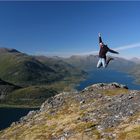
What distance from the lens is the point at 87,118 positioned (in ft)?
220

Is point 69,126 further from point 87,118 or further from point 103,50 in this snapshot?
point 103,50

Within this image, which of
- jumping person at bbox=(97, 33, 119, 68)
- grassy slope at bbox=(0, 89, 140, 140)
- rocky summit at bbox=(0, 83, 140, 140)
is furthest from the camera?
rocky summit at bbox=(0, 83, 140, 140)

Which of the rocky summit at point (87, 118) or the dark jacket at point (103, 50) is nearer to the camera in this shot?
the dark jacket at point (103, 50)

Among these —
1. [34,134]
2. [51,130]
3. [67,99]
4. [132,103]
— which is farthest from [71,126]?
[67,99]

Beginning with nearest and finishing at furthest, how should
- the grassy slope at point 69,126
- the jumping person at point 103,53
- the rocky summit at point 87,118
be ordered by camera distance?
the jumping person at point 103,53, the grassy slope at point 69,126, the rocky summit at point 87,118

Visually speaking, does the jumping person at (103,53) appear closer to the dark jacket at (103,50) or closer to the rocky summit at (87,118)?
the dark jacket at (103,50)

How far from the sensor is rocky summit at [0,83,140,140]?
54578mm

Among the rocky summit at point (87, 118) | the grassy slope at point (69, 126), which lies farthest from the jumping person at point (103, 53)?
the rocky summit at point (87, 118)

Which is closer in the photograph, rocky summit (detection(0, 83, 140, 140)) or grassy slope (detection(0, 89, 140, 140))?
grassy slope (detection(0, 89, 140, 140))

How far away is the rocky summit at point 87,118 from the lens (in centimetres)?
5458

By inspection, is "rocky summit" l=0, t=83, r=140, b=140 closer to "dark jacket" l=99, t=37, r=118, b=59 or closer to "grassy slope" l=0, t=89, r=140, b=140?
"grassy slope" l=0, t=89, r=140, b=140

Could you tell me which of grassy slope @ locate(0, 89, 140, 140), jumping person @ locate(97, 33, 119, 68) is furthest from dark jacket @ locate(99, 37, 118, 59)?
grassy slope @ locate(0, 89, 140, 140)

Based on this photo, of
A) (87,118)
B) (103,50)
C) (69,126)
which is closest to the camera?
(103,50)

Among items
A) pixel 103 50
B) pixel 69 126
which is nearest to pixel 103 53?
pixel 103 50
